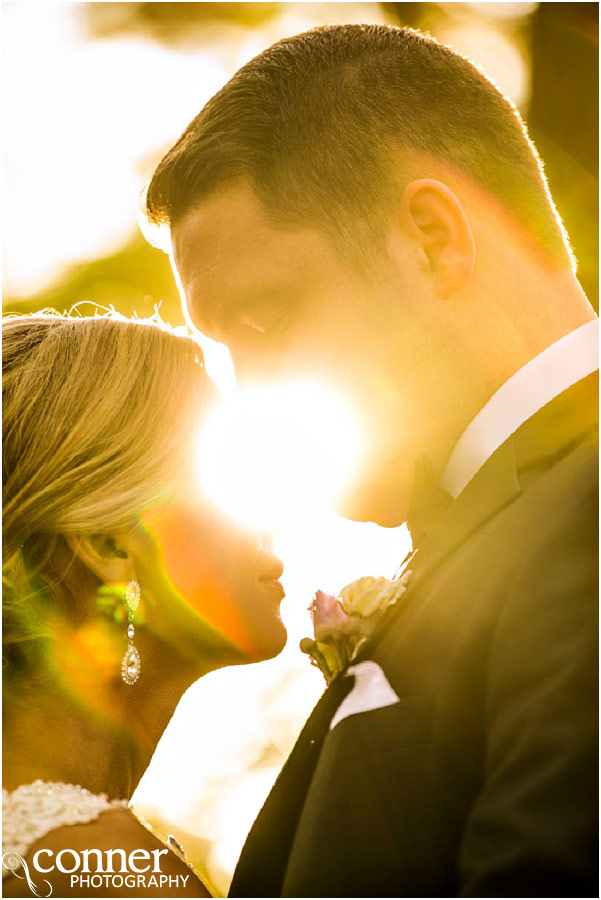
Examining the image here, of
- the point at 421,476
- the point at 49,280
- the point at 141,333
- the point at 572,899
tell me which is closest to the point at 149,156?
the point at 49,280

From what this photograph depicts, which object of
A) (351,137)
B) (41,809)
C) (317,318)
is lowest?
(41,809)

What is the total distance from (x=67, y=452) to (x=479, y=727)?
78.9 inches

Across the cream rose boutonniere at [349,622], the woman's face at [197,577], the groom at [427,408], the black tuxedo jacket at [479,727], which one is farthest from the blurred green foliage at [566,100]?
Result: the black tuxedo jacket at [479,727]

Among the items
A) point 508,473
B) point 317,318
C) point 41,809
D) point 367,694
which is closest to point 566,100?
point 317,318

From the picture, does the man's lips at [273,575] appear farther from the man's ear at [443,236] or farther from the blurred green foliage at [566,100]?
the blurred green foliage at [566,100]

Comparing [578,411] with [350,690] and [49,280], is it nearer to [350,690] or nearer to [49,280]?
[350,690]

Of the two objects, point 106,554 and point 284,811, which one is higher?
point 106,554

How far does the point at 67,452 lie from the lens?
11.3ft

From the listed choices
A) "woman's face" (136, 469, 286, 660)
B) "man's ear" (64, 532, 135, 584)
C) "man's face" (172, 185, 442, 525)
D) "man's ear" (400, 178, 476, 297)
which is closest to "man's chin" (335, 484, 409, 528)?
"man's face" (172, 185, 442, 525)

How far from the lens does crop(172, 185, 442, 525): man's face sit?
2.93 meters

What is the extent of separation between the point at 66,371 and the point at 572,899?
2.60 meters

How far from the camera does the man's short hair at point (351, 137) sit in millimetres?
3088

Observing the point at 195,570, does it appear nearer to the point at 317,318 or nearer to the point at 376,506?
the point at 376,506

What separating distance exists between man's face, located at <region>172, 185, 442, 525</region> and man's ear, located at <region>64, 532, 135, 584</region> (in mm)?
826
